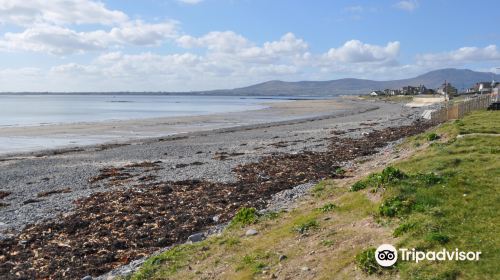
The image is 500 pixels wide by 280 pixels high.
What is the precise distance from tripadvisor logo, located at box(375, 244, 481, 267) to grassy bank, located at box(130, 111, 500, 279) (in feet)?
0.40

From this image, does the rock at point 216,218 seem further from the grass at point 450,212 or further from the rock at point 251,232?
the grass at point 450,212

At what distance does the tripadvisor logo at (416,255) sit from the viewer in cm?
706

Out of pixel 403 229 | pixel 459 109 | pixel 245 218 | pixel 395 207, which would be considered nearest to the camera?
pixel 403 229

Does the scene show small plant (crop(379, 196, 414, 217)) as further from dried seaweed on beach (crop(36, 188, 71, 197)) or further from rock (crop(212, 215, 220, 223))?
dried seaweed on beach (crop(36, 188, 71, 197))

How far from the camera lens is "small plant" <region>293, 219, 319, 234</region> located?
10.5 metres

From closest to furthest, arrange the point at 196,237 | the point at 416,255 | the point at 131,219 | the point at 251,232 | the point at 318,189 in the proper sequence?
1. the point at 416,255
2. the point at 251,232
3. the point at 196,237
4. the point at 131,219
5. the point at 318,189

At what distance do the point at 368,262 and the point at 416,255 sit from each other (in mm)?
764

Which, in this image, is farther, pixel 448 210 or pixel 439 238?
pixel 448 210

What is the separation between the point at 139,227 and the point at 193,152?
20.2m

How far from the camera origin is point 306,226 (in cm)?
1064

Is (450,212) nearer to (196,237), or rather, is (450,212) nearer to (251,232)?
(251,232)

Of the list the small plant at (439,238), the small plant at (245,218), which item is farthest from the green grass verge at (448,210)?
the small plant at (245,218)

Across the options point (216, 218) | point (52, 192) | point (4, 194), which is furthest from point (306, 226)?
point (4, 194)

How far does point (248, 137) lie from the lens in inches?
1788
